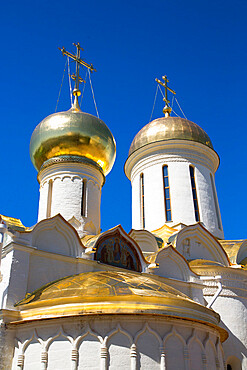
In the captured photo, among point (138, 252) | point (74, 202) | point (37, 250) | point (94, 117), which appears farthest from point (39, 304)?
point (94, 117)

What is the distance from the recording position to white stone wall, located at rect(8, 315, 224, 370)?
17.2 ft

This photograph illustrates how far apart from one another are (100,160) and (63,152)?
1142mm

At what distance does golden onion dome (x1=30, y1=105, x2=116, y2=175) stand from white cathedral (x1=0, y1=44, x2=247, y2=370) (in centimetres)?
3

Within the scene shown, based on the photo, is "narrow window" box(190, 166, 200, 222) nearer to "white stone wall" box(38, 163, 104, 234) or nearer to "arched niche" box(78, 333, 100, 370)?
"white stone wall" box(38, 163, 104, 234)

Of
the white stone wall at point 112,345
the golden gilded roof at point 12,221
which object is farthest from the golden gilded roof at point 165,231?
the white stone wall at point 112,345

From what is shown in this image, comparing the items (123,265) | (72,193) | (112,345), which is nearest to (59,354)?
(112,345)

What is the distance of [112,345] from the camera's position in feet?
17.3

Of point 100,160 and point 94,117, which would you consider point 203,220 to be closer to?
point 100,160

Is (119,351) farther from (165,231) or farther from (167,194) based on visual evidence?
(167,194)

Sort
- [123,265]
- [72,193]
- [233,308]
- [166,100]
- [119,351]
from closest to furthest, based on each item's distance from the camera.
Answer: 1. [119,351]
2. [123,265]
3. [233,308]
4. [72,193]
5. [166,100]

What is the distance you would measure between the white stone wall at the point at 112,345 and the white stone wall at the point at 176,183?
6.55m

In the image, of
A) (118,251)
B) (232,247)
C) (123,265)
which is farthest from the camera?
(232,247)

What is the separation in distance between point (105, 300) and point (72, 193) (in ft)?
18.4

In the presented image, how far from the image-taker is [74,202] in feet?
35.3
